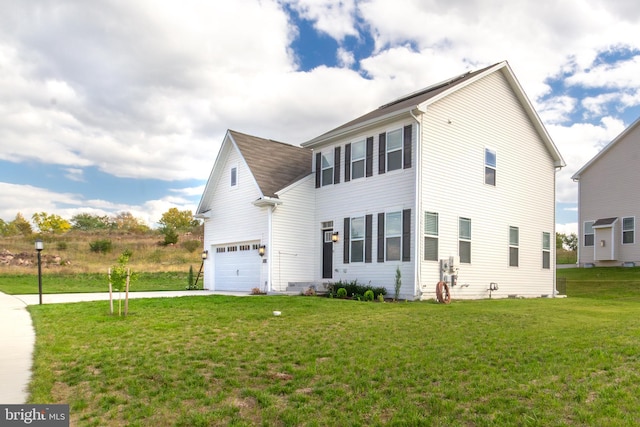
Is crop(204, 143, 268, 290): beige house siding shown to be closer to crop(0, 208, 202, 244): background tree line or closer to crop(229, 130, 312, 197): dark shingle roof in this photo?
crop(229, 130, 312, 197): dark shingle roof

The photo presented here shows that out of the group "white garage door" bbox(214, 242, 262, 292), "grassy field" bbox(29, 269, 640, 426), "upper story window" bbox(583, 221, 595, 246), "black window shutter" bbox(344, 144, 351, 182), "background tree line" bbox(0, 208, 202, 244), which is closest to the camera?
"grassy field" bbox(29, 269, 640, 426)

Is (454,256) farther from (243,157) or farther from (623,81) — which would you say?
(623,81)

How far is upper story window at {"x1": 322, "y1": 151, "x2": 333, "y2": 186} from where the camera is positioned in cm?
1819

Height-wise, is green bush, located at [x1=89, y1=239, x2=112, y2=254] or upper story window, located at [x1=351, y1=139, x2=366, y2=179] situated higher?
upper story window, located at [x1=351, y1=139, x2=366, y2=179]

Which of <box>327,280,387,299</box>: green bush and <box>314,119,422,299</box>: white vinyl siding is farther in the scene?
<box>327,280,387,299</box>: green bush

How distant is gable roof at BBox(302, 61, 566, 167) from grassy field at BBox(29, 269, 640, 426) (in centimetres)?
759

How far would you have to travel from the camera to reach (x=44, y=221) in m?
60.6

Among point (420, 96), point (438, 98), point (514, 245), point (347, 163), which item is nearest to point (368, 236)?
point (347, 163)

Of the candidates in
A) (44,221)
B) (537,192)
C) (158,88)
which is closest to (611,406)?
(537,192)

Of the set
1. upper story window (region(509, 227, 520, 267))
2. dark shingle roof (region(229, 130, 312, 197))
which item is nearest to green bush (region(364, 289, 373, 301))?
dark shingle roof (region(229, 130, 312, 197))

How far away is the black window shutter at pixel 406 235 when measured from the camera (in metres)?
14.9

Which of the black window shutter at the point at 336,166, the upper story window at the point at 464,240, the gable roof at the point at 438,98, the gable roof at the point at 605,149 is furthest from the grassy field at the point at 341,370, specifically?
the gable roof at the point at 605,149
